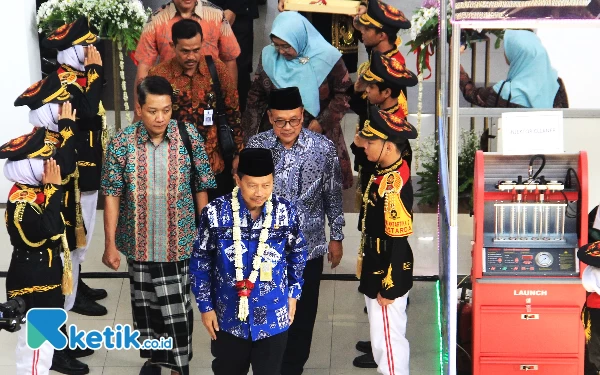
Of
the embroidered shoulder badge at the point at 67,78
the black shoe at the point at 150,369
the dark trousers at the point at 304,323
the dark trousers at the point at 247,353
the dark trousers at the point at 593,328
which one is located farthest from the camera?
the embroidered shoulder badge at the point at 67,78

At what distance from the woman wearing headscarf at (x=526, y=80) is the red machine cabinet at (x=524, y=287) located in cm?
128

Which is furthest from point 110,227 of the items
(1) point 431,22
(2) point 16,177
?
(1) point 431,22

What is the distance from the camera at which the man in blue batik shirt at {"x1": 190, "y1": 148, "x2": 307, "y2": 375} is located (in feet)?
17.1

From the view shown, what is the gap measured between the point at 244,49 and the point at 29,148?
14.2 ft

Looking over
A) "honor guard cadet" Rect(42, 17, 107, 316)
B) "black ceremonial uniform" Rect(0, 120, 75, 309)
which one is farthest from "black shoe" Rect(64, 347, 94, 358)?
"black ceremonial uniform" Rect(0, 120, 75, 309)

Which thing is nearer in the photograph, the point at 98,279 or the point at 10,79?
the point at 98,279

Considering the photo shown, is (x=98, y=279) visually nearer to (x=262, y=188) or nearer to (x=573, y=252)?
(x=262, y=188)

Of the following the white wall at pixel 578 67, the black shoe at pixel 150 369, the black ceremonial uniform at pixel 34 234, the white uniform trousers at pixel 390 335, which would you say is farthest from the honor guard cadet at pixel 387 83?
the white wall at pixel 578 67

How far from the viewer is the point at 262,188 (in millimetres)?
5133

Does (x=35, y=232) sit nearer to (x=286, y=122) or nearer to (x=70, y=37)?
(x=286, y=122)

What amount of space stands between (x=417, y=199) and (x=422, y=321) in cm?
211

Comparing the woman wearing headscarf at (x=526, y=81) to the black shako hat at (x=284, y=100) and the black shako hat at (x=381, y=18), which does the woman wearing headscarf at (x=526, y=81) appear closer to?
the black shako hat at (x=381, y=18)

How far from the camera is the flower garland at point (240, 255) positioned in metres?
5.21

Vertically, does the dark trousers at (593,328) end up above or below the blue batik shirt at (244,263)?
below
